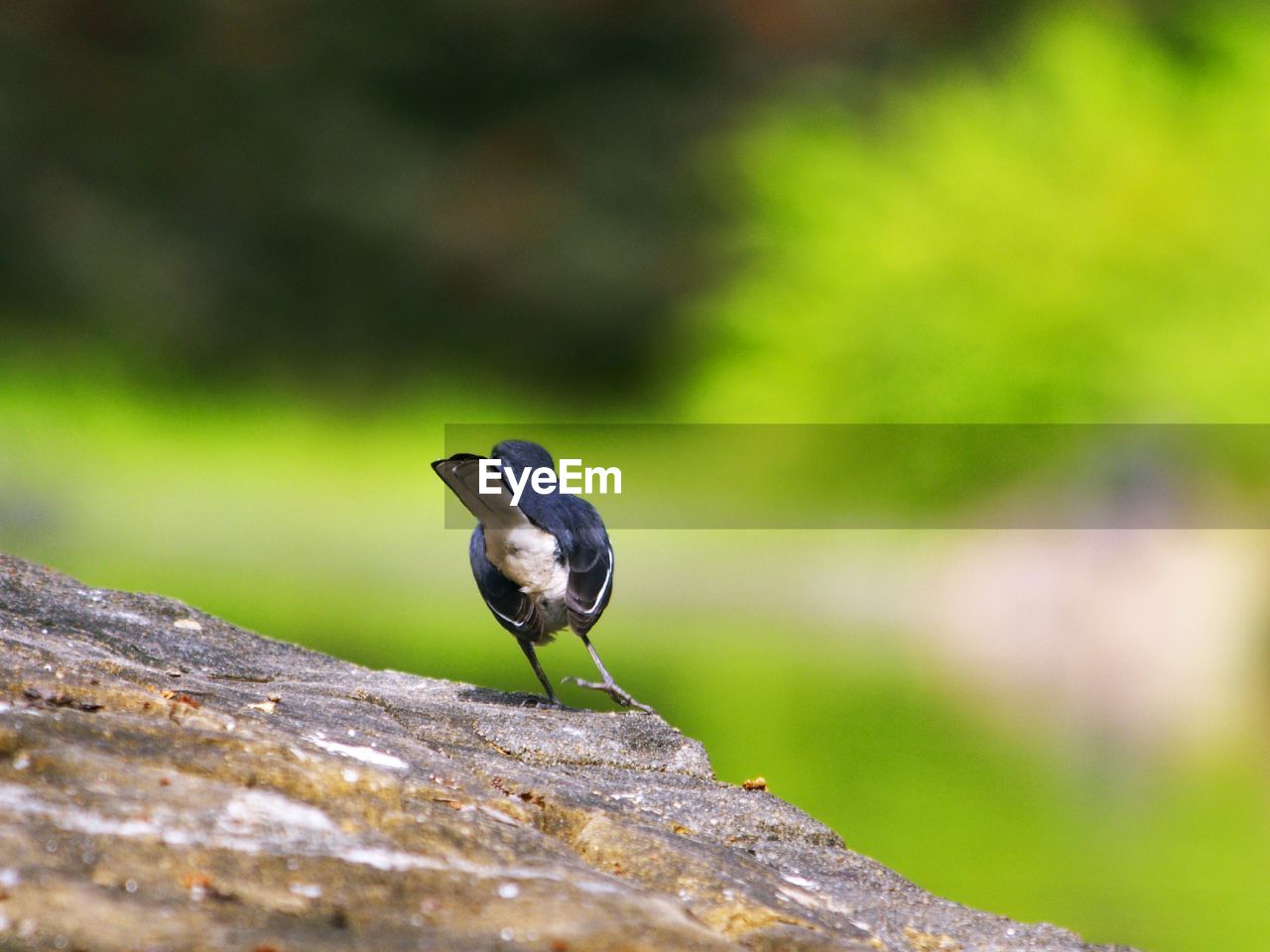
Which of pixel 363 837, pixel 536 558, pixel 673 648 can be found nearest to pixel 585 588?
pixel 536 558

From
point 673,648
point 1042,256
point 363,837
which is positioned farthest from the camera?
point 1042,256

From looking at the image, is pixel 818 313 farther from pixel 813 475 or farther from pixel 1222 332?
pixel 1222 332

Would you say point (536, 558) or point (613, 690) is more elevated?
point (536, 558)

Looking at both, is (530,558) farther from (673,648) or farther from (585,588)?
(673,648)

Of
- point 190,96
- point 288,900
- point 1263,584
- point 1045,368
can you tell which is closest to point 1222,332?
point 1045,368

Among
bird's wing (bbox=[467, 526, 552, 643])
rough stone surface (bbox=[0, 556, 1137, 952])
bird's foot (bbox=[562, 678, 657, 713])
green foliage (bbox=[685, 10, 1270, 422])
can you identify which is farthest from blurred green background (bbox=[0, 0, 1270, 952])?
rough stone surface (bbox=[0, 556, 1137, 952])

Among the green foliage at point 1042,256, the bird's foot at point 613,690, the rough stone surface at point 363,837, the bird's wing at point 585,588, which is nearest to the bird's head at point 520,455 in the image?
the bird's wing at point 585,588
